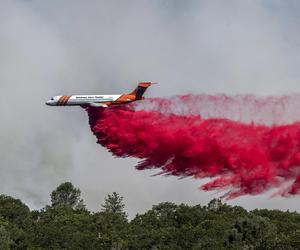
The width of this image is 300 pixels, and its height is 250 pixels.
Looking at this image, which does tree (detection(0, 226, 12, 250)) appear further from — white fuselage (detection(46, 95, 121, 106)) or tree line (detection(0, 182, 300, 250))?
white fuselage (detection(46, 95, 121, 106))

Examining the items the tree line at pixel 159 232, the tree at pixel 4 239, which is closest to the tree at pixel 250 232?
the tree line at pixel 159 232

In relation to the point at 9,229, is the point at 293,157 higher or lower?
lower

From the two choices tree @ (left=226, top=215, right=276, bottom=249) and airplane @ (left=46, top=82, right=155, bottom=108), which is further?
tree @ (left=226, top=215, right=276, bottom=249)

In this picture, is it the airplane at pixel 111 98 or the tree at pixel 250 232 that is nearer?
the airplane at pixel 111 98

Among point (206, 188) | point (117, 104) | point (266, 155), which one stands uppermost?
point (117, 104)

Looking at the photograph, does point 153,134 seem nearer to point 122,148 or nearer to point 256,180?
point 122,148

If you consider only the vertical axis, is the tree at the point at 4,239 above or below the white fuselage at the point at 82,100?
below

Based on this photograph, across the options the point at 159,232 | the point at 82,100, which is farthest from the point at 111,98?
the point at 159,232

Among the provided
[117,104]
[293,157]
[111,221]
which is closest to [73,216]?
[111,221]

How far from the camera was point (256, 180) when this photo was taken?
288 ft

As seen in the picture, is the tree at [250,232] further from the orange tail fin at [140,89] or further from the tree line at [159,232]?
the orange tail fin at [140,89]

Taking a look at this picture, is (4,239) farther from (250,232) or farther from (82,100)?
(82,100)

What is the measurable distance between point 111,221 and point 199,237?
126 feet

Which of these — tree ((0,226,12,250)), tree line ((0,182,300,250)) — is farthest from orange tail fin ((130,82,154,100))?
tree ((0,226,12,250))
